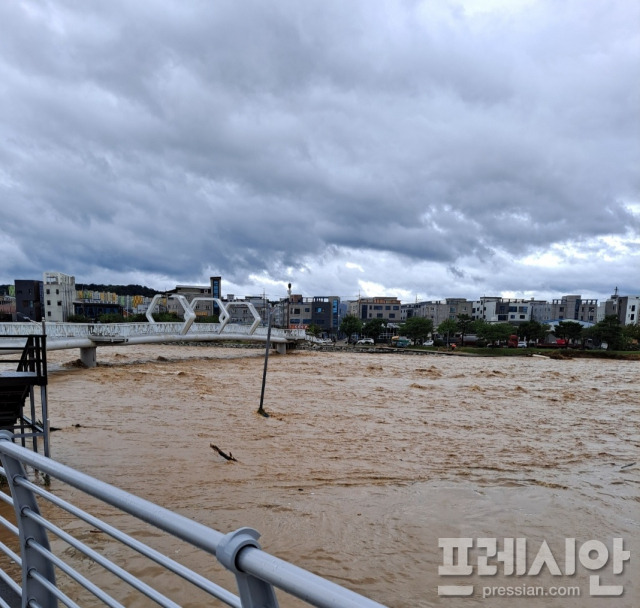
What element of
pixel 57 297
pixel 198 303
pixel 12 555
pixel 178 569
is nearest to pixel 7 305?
pixel 57 297

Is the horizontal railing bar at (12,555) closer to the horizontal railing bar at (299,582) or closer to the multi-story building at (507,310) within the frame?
the horizontal railing bar at (299,582)

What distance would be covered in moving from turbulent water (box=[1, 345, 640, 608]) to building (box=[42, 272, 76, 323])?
5349 centimetres

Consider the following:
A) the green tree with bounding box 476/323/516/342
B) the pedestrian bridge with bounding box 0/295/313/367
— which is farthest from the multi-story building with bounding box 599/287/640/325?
the pedestrian bridge with bounding box 0/295/313/367

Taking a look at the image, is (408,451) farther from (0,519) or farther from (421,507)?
(0,519)

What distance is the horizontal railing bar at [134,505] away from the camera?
3.94ft

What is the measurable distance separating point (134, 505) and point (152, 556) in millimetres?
166

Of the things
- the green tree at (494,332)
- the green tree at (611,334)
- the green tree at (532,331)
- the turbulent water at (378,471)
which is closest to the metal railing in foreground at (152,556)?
the turbulent water at (378,471)

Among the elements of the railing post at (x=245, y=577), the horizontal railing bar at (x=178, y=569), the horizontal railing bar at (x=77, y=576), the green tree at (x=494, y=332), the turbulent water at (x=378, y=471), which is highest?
the railing post at (x=245, y=577)

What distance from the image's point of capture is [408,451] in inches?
408

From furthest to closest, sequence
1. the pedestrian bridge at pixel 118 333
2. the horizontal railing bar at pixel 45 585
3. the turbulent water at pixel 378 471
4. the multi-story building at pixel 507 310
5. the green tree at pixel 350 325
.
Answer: the multi-story building at pixel 507 310, the green tree at pixel 350 325, the pedestrian bridge at pixel 118 333, the turbulent water at pixel 378 471, the horizontal railing bar at pixel 45 585

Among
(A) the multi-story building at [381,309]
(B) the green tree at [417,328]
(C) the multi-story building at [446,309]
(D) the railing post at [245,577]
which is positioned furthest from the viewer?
(A) the multi-story building at [381,309]

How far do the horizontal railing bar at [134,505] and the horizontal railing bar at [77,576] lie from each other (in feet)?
1.03

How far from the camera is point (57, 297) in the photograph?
64.9m

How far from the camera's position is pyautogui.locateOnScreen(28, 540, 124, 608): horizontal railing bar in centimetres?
161
